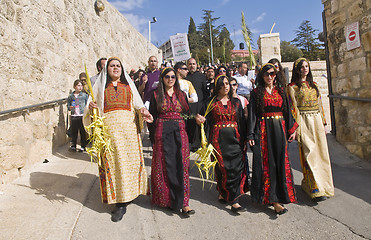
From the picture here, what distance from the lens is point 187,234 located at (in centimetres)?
277

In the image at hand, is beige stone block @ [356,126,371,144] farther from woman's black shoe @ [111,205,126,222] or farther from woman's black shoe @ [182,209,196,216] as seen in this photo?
woman's black shoe @ [111,205,126,222]

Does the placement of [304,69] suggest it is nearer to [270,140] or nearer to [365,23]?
[270,140]

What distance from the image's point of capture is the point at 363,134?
5.01 meters

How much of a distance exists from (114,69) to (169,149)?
4.14 feet

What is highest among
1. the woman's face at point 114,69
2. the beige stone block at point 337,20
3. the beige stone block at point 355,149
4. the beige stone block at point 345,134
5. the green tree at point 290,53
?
the green tree at point 290,53

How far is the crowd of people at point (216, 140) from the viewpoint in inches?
127

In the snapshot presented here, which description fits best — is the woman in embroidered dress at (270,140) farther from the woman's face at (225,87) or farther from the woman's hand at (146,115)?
the woman's hand at (146,115)

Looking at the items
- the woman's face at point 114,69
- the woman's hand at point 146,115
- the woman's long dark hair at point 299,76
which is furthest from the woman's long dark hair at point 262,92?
the woman's face at point 114,69

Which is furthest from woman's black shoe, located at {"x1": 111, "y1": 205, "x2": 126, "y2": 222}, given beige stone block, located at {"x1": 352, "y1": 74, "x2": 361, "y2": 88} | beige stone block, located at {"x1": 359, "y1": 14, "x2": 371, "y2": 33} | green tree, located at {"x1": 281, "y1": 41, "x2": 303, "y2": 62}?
green tree, located at {"x1": 281, "y1": 41, "x2": 303, "y2": 62}

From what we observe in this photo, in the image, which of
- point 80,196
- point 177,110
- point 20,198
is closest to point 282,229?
point 177,110

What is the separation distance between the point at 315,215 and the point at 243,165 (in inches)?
40.5

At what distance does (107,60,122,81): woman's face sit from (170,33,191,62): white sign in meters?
7.49

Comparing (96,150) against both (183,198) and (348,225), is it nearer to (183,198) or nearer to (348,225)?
(183,198)

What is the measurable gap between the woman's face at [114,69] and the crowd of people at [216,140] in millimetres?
11
